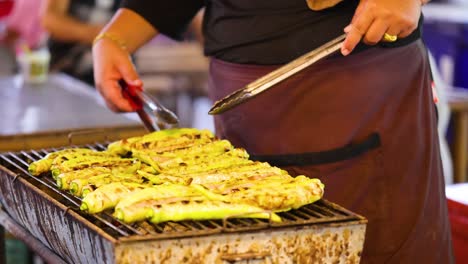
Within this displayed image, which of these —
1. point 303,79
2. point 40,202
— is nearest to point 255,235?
point 40,202

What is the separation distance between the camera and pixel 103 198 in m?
2.02

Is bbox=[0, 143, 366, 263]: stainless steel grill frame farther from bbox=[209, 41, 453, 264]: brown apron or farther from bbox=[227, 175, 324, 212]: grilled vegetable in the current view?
bbox=[209, 41, 453, 264]: brown apron

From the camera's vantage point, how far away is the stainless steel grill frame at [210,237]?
181 centimetres

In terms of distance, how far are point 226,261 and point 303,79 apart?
933 mm

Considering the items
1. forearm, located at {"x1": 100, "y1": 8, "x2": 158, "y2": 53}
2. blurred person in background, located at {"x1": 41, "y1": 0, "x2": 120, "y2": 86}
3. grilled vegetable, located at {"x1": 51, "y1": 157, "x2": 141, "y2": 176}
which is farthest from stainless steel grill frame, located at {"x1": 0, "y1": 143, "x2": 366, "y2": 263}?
blurred person in background, located at {"x1": 41, "y1": 0, "x2": 120, "y2": 86}

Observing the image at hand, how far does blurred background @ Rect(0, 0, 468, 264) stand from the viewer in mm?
3855

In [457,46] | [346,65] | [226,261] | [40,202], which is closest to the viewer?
[226,261]

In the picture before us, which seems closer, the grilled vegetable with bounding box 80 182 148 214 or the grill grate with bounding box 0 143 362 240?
the grill grate with bounding box 0 143 362 240

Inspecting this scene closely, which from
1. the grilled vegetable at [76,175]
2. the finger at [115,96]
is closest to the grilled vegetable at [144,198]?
the grilled vegetable at [76,175]

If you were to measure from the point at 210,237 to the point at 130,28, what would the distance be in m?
1.38

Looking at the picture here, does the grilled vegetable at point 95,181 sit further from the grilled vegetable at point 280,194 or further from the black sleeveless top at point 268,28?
the black sleeveless top at point 268,28

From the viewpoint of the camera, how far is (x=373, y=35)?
7.67 feet

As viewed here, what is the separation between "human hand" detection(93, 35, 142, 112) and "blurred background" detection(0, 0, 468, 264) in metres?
0.27

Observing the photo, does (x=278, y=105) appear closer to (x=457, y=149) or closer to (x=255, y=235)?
(x=255, y=235)
